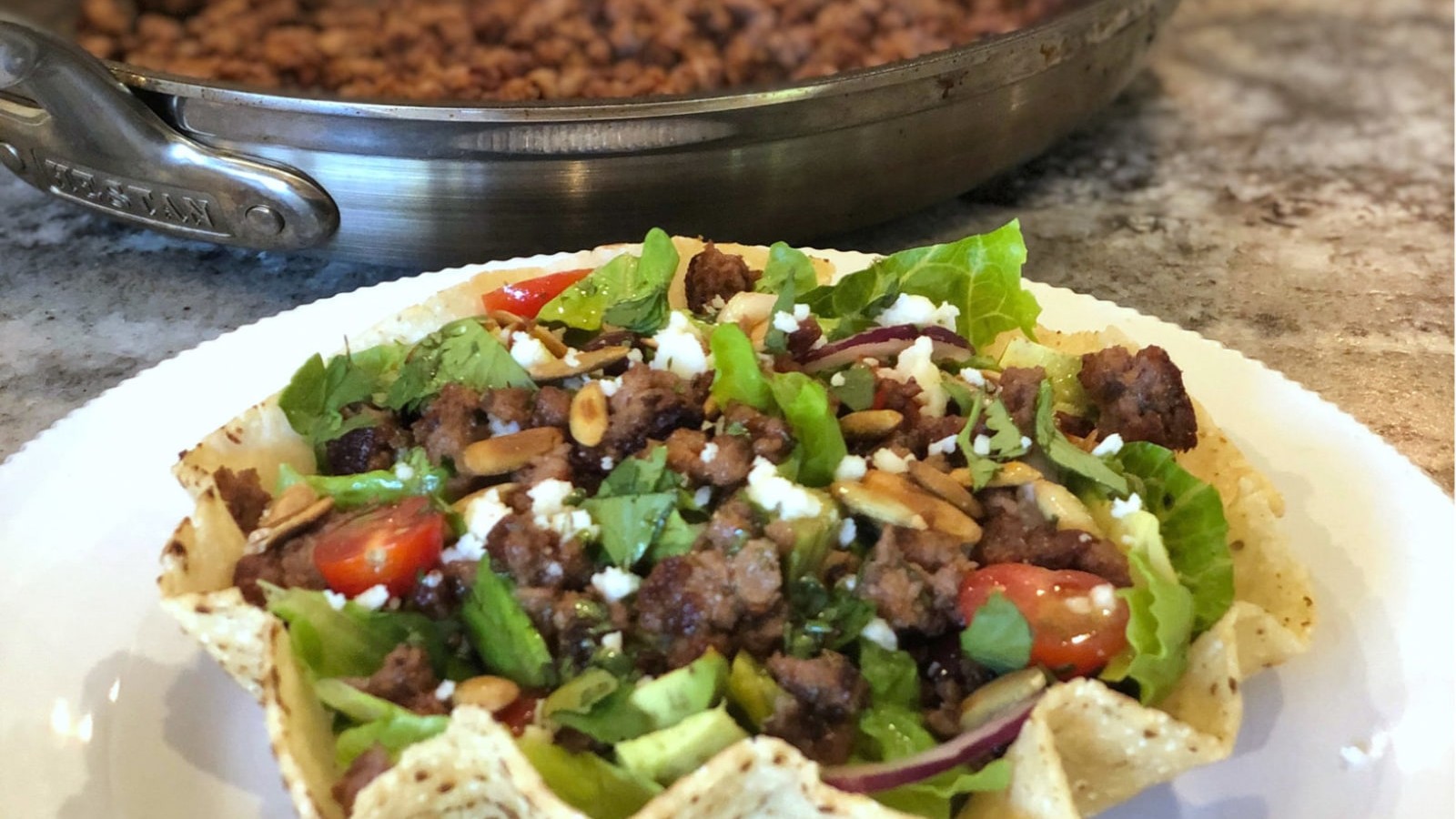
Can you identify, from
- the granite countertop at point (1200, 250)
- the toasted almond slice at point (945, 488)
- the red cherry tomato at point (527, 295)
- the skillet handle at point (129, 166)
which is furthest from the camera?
the granite countertop at point (1200, 250)

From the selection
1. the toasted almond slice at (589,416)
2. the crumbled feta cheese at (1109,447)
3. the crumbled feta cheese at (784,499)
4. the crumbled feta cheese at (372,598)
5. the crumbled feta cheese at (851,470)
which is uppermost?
the toasted almond slice at (589,416)

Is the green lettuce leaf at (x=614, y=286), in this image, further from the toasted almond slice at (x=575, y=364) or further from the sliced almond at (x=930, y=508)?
the sliced almond at (x=930, y=508)

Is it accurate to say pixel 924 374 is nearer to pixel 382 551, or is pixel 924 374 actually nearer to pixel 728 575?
pixel 728 575

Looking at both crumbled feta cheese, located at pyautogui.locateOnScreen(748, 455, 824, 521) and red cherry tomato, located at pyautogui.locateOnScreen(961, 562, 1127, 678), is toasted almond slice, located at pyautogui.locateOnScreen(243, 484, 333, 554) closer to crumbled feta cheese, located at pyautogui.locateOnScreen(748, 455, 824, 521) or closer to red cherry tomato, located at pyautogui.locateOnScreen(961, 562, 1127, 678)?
crumbled feta cheese, located at pyautogui.locateOnScreen(748, 455, 824, 521)

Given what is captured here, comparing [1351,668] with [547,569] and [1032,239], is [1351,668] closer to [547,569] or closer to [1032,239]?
[547,569]

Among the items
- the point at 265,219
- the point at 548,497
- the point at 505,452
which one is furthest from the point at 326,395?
the point at 265,219

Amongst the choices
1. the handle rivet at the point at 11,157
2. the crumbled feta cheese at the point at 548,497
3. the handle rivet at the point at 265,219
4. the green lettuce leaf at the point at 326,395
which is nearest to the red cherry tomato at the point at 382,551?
the crumbled feta cheese at the point at 548,497

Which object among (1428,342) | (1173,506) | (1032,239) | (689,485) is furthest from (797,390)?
(1428,342)
